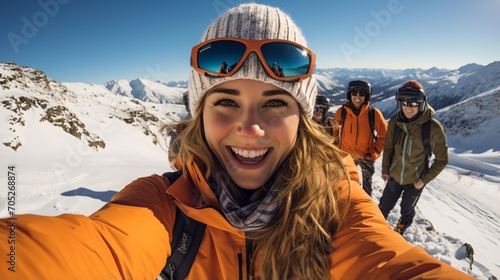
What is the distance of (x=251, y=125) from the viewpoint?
1687 mm

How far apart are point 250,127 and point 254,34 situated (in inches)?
29.7

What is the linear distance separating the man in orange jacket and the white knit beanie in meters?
3.52

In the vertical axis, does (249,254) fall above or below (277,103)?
below

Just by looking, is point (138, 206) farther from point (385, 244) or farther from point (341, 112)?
Answer: point (341, 112)

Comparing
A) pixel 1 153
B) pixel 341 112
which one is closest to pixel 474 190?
pixel 341 112

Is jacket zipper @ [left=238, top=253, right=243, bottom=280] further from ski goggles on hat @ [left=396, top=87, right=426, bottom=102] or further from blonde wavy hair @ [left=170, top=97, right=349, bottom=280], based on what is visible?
ski goggles on hat @ [left=396, top=87, right=426, bottom=102]

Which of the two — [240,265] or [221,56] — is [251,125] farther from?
[240,265]

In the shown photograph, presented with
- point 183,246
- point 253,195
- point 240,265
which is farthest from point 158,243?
point 253,195

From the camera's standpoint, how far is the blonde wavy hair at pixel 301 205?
64.0 inches

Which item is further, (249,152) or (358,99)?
(358,99)

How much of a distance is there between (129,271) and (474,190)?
16.8 metres

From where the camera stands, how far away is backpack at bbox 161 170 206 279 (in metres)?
1.56

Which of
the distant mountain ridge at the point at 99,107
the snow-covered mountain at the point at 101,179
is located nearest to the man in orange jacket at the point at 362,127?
the snow-covered mountain at the point at 101,179

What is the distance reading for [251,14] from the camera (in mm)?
1911
